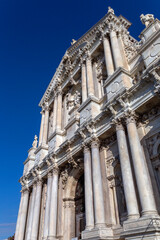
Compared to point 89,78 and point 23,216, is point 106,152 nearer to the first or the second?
point 89,78

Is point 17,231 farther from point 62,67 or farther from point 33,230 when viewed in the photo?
point 62,67

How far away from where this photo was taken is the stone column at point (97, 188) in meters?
8.45

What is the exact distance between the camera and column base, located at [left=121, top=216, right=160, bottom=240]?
5969mm

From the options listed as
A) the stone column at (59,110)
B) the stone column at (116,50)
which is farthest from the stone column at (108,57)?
the stone column at (59,110)

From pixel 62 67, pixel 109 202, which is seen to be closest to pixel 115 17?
pixel 62 67

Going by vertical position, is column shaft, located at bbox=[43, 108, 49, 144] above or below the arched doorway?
above

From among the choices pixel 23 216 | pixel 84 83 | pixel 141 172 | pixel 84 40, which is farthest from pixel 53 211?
pixel 84 40

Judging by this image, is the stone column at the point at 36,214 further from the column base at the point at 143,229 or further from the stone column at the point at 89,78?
the column base at the point at 143,229

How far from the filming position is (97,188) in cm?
915

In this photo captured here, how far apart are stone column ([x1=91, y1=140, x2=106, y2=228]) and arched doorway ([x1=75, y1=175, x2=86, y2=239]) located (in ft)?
8.80

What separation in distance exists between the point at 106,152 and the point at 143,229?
14.9 ft

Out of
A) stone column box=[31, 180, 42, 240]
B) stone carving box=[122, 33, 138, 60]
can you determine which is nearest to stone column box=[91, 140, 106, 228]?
stone carving box=[122, 33, 138, 60]

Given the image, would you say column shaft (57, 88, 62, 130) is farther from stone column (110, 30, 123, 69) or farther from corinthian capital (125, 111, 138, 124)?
corinthian capital (125, 111, 138, 124)

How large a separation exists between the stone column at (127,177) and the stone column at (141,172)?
0.38 m
